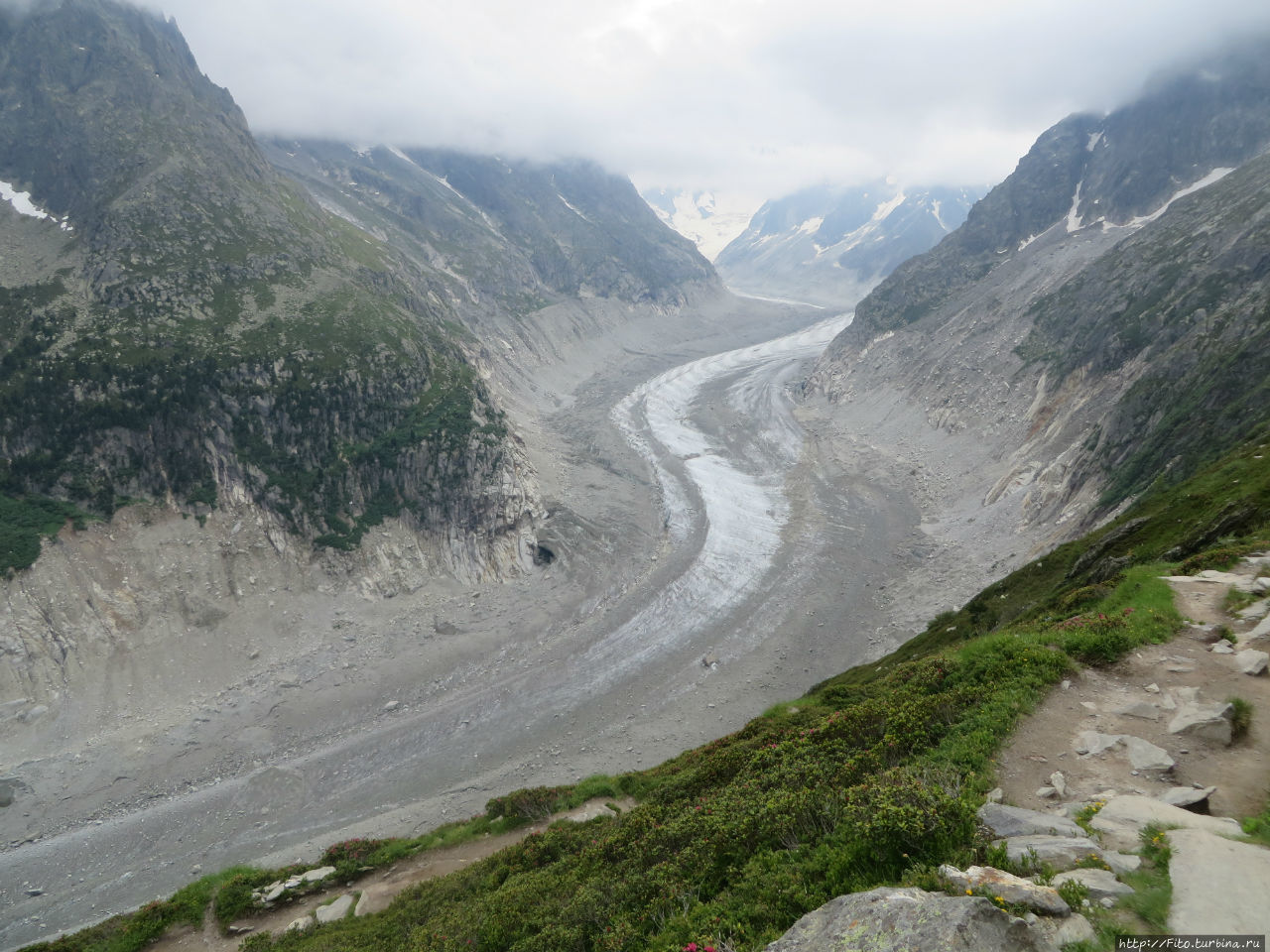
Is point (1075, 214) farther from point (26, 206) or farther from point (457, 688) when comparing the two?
point (26, 206)

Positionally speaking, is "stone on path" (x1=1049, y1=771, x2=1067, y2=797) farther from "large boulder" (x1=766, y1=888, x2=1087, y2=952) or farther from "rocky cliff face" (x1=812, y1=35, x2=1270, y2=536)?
"rocky cliff face" (x1=812, y1=35, x2=1270, y2=536)

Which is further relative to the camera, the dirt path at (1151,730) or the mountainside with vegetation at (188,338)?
the mountainside with vegetation at (188,338)

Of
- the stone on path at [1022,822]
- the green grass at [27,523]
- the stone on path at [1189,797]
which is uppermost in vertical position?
the green grass at [27,523]

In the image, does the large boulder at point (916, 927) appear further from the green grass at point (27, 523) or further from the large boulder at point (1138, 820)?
the green grass at point (27, 523)

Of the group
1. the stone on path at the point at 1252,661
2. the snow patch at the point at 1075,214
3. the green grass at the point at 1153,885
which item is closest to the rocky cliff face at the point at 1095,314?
the snow patch at the point at 1075,214

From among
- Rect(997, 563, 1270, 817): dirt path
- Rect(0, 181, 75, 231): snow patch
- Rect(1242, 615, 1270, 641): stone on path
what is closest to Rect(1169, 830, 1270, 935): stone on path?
Rect(997, 563, 1270, 817): dirt path
